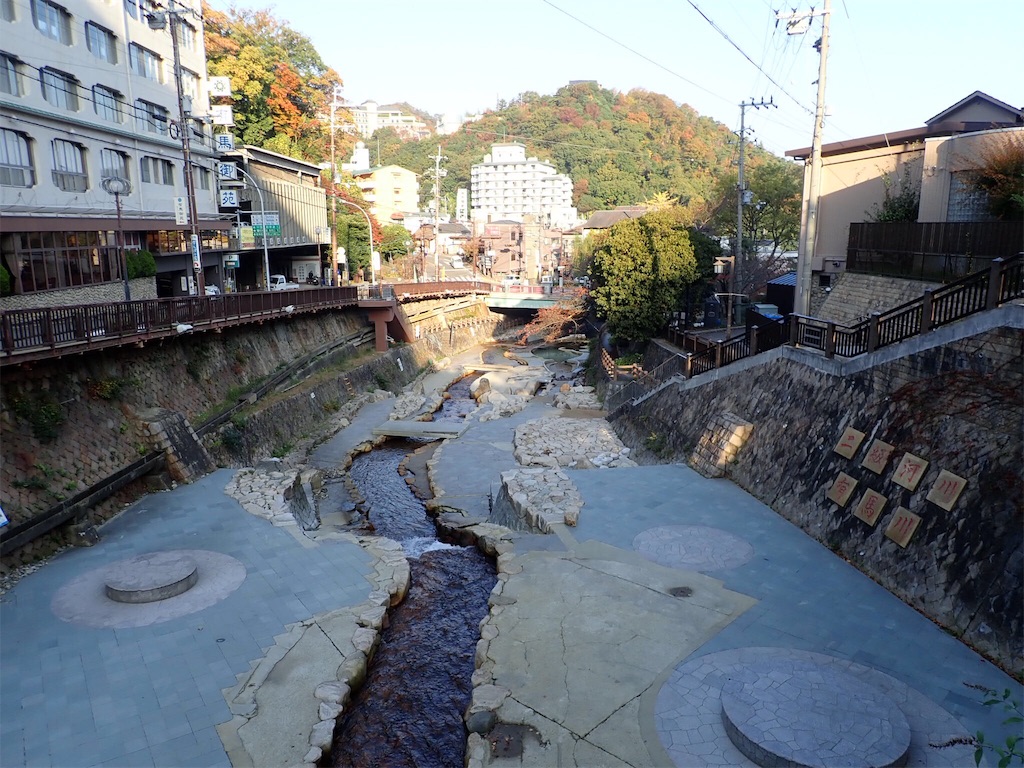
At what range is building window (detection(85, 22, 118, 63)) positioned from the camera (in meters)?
25.4

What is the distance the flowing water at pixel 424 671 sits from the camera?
31.0 ft

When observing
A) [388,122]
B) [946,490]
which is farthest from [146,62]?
[388,122]

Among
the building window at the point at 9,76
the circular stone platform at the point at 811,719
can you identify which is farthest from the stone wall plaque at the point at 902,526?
the building window at the point at 9,76

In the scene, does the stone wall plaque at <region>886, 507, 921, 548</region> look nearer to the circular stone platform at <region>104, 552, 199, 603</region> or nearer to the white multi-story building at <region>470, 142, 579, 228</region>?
the circular stone platform at <region>104, 552, 199, 603</region>

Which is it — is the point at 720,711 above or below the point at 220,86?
below

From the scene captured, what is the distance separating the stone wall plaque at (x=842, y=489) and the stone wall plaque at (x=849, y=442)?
1.41ft

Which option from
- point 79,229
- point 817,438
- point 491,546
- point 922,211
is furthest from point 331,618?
point 922,211

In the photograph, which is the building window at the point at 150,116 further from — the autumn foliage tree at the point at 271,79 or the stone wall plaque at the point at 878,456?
the stone wall plaque at the point at 878,456

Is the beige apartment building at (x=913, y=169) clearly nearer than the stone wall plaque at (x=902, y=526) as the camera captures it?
No

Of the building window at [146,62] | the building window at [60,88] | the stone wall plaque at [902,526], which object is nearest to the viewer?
the stone wall plaque at [902,526]

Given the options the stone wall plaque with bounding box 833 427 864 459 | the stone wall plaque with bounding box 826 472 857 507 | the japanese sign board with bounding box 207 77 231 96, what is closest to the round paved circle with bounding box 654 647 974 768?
the stone wall plaque with bounding box 826 472 857 507

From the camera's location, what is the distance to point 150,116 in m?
30.0

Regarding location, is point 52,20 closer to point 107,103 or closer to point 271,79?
point 107,103

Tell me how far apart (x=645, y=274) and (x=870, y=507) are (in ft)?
67.2
